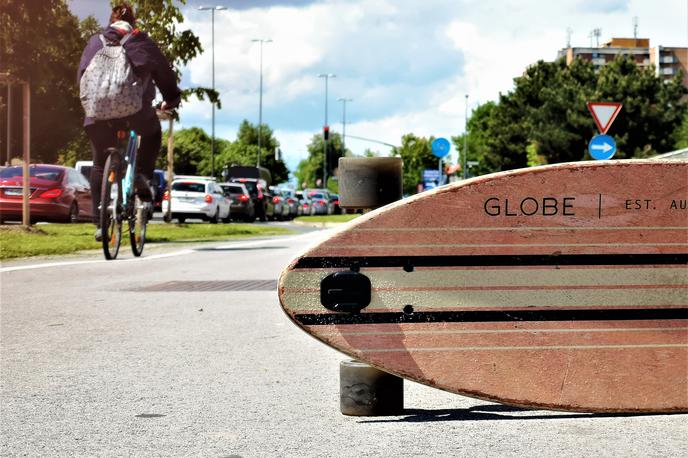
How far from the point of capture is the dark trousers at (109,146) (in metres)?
12.3

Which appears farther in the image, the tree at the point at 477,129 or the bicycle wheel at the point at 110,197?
the tree at the point at 477,129

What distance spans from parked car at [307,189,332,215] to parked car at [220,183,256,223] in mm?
25117

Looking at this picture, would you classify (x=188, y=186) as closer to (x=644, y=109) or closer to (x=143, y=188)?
(x=143, y=188)

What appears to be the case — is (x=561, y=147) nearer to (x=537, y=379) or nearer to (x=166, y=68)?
(x=166, y=68)

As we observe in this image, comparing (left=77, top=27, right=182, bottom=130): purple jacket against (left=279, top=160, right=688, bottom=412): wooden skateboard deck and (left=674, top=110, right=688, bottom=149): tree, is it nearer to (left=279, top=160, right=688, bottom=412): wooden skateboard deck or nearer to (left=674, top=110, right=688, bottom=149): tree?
(left=279, top=160, right=688, bottom=412): wooden skateboard deck

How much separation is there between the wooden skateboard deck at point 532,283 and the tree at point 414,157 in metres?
130

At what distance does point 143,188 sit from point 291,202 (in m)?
48.3

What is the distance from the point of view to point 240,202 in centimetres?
4550

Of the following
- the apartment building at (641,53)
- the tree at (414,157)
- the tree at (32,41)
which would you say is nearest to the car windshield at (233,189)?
the tree at (32,41)

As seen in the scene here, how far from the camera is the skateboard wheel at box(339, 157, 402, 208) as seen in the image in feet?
15.5

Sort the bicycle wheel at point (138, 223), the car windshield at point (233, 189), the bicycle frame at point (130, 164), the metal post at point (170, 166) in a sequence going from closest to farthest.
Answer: the bicycle frame at point (130, 164) < the bicycle wheel at point (138, 223) < the metal post at point (170, 166) < the car windshield at point (233, 189)

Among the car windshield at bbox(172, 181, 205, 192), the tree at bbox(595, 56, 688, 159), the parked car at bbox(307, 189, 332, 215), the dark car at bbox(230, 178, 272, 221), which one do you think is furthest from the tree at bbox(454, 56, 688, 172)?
the car windshield at bbox(172, 181, 205, 192)

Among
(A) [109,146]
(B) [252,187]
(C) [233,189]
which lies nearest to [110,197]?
(A) [109,146]

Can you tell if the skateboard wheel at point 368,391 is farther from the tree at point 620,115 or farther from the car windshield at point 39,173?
the tree at point 620,115
